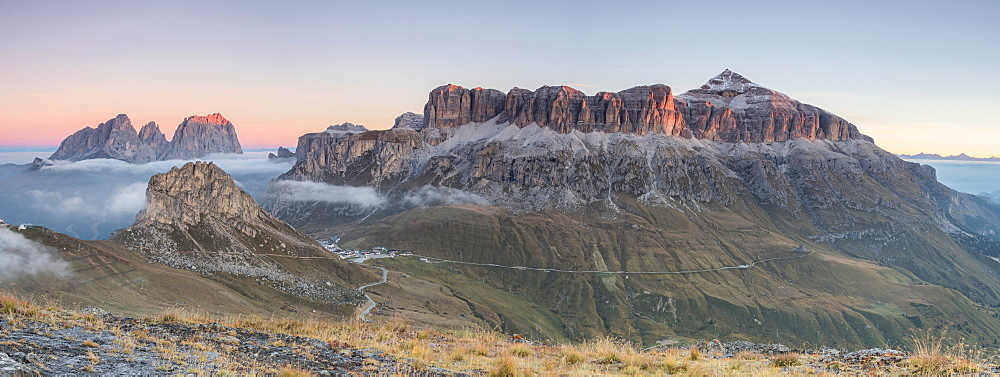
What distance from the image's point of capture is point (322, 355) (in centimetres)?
1748

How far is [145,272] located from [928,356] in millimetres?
100942

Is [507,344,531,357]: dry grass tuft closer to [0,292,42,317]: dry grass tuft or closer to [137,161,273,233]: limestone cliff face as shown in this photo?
[0,292,42,317]: dry grass tuft

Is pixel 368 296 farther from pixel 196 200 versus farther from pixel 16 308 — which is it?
pixel 16 308

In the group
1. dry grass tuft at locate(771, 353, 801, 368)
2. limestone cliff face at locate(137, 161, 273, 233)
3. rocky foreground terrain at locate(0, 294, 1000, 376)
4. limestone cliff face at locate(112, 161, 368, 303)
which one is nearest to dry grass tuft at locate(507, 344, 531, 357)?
rocky foreground terrain at locate(0, 294, 1000, 376)

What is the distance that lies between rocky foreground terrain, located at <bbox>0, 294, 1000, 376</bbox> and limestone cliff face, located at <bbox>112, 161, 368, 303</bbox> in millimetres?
100746

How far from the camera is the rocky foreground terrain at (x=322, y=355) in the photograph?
14.1m

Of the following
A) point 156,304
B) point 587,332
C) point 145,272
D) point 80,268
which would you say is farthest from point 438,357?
point 587,332

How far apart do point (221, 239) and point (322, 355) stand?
12675cm

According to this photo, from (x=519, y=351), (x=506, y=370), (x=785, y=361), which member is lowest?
(x=519, y=351)

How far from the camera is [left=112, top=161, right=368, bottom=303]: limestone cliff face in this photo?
114 metres

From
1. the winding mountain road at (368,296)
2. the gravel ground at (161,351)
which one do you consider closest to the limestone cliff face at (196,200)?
the winding mountain road at (368,296)

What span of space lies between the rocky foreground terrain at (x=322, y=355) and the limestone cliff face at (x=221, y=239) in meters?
101

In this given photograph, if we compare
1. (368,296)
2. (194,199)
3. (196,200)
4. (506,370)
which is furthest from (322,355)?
(196,200)

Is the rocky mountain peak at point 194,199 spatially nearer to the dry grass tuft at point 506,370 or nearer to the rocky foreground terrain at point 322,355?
the rocky foreground terrain at point 322,355
